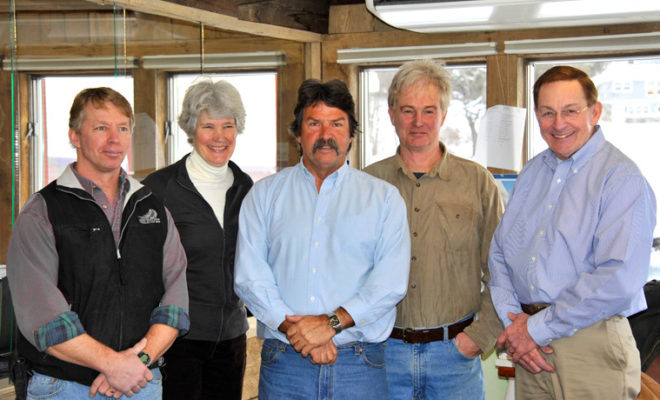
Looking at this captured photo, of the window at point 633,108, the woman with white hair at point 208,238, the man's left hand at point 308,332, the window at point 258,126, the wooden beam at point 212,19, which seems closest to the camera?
the man's left hand at point 308,332

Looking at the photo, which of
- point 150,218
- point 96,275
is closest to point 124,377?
point 96,275

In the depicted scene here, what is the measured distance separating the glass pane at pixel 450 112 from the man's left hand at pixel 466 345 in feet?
6.87

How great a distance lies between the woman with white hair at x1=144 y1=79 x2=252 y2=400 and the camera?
8.14ft

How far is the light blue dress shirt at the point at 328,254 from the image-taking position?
2152 millimetres

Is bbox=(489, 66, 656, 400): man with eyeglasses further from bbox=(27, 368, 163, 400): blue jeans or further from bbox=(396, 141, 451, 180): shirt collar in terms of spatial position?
bbox=(27, 368, 163, 400): blue jeans

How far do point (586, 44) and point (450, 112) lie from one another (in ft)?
3.03

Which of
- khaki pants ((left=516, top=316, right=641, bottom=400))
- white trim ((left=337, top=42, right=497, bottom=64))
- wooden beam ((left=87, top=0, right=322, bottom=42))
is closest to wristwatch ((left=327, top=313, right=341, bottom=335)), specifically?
khaki pants ((left=516, top=316, right=641, bottom=400))

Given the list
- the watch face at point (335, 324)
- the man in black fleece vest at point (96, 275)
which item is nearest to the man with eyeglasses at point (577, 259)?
the watch face at point (335, 324)

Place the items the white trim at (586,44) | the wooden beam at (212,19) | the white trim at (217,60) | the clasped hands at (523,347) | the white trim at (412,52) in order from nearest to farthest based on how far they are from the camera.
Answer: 1. the clasped hands at (523,347)
2. the wooden beam at (212,19)
3. the white trim at (217,60)
4. the white trim at (586,44)
5. the white trim at (412,52)

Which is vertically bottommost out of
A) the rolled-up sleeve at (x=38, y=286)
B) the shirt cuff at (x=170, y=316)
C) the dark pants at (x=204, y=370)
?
the dark pants at (x=204, y=370)

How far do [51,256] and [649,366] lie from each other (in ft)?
7.96

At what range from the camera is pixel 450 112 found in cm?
447

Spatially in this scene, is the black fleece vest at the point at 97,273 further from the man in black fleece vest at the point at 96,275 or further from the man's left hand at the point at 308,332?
the man's left hand at the point at 308,332

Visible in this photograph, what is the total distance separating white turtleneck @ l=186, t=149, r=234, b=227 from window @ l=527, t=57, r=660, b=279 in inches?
96.4
